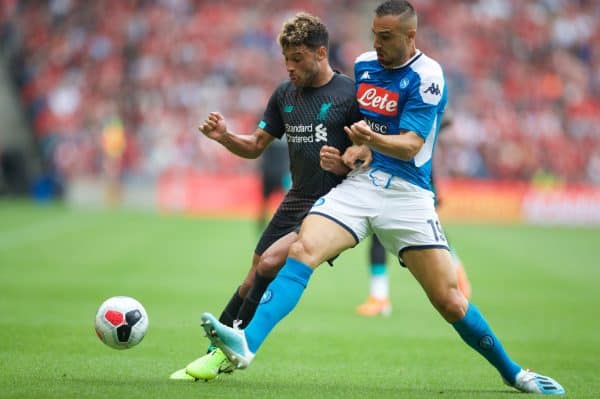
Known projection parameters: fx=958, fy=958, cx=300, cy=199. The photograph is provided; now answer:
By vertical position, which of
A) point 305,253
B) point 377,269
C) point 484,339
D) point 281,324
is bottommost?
point 281,324

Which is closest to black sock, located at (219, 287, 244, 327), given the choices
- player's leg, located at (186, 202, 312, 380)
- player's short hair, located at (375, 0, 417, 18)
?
player's leg, located at (186, 202, 312, 380)

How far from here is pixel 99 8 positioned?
3259 cm

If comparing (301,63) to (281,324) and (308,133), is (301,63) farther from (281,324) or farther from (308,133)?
(281,324)

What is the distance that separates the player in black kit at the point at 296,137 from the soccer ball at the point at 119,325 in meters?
0.39

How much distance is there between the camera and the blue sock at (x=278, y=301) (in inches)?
227

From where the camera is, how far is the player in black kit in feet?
21.1

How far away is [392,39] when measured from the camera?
618 centimetres

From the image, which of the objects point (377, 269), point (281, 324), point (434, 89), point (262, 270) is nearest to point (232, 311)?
point (262, 270)

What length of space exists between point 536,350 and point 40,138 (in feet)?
82.0

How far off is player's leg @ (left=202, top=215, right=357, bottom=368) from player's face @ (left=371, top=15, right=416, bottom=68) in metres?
1.15

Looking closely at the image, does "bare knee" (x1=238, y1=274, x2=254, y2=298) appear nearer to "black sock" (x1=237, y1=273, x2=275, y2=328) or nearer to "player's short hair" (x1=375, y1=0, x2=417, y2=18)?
"black sock" (x1=237, y1=273, x2=275, y2=328)

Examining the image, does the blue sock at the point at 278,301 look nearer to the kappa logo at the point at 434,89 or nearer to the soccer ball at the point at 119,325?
the soccer ball at the point at 119,325

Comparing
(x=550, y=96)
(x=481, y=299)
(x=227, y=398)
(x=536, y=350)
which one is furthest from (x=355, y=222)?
(x=550, y=96)

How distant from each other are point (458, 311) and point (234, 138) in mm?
1973
